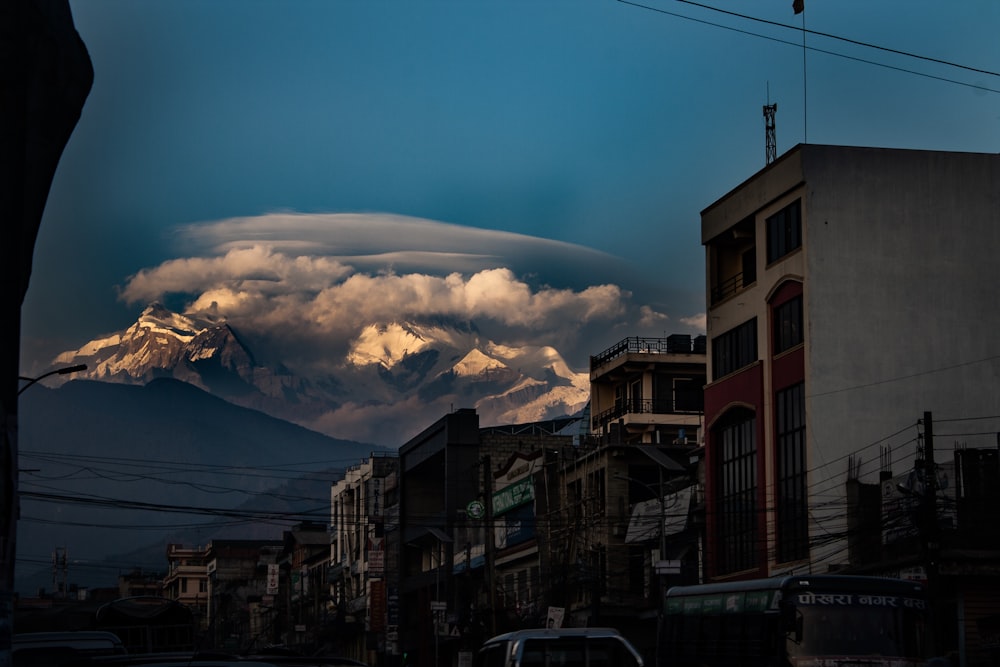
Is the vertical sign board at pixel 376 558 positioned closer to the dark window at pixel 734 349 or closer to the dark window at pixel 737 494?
the dark window at pixel 734 349

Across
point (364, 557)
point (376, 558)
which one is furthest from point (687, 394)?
point (364, 557)

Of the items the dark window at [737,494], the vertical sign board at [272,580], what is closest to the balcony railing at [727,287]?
the dark window at [737,494]

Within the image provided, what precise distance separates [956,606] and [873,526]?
9186 millimetres

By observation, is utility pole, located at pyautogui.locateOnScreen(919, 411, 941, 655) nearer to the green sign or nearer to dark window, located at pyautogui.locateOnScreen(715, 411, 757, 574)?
dark window, located at pyautogui.locateOnScreen(715, 411, 757, 574)

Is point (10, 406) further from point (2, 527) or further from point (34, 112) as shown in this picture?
point (34, 112)

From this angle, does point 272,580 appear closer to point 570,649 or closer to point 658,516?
point 658,516

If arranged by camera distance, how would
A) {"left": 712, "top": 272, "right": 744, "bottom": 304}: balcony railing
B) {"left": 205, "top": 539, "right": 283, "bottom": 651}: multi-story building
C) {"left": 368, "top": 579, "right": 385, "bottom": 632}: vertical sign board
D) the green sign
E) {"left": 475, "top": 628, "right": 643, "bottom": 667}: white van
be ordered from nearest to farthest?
1. {"left": 475, "top": 628, "right": 643, "bottom": 667}: white van
2. {"left": 712, "top": 272, "right": 744, "bottom": 304}: balcony railing
3. the green sign
4. {"left": 368, "top": 579, "right": 385, "bottom": 632}: vertical sign board
5. {"left": 205, "top": 539, "right": 283, "bottom": 651}: multi-story building

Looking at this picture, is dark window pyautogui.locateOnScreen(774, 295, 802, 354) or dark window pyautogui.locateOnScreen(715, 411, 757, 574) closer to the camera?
dark window pyautogui.locateOnScreen(774, 295, 802, 354)

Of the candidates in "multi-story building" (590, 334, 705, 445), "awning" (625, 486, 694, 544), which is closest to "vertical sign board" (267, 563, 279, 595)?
"multi-story building" (590, 334, 705, 445)

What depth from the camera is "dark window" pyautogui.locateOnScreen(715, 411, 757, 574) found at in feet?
213

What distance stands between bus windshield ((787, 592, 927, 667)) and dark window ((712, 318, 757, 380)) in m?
39.4

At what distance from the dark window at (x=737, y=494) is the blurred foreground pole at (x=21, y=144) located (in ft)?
174

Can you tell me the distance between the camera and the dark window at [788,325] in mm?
61562

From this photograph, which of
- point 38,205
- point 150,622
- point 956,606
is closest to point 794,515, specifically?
point 956,606
